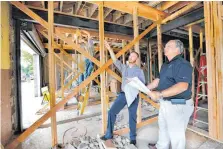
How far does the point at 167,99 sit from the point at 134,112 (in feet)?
2.29

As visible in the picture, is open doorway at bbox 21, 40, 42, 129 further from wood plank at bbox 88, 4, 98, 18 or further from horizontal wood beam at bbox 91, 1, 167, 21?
horizontal wood beam at bbox 91, 1, 167, 21

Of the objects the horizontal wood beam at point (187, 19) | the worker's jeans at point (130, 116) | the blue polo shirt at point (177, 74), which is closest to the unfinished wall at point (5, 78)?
the worker's jeans at point (130, 116)

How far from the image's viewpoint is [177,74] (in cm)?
164

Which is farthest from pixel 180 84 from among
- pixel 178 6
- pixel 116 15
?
pixel 116 15

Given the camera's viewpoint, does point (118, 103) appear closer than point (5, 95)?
No

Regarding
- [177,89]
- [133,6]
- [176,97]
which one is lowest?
[176,97]

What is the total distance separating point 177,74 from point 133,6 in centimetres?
179

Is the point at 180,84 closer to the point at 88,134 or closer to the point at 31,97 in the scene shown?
the point at 88,134

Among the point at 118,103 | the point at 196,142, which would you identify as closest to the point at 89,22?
the point at 118,103

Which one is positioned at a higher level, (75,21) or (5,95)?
(75,21)

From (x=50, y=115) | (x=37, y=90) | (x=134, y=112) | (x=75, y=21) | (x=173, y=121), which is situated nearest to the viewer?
(x=173, y=121)

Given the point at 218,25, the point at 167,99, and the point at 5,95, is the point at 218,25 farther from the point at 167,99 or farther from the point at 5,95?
the point at 5,95

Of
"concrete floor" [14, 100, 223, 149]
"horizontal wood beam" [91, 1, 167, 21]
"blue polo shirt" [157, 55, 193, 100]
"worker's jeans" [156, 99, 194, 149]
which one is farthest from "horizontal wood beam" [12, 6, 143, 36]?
"worker's jeans" [156, 99, 194, 149]

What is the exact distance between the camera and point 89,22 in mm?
3203
